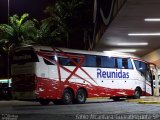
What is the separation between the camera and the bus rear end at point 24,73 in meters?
21.9

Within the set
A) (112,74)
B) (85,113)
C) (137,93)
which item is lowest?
(85,113)

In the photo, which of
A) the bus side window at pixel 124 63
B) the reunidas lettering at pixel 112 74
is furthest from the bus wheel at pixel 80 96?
the bus side window at pixel 124 63

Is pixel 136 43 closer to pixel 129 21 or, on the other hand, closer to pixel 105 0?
pixel 105 0

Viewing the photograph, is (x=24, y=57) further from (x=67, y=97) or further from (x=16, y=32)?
(x=16, y=32)

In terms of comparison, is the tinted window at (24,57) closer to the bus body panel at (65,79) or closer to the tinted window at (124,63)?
the bus body panel at (65,79)

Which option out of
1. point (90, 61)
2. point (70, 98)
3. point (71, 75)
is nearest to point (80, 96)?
point (70, 98)

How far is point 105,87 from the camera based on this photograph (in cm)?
2627

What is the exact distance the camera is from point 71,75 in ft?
78.3

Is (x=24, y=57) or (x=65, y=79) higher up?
(x=24, y=57)

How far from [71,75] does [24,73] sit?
2928mm

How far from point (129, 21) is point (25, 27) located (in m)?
29.7

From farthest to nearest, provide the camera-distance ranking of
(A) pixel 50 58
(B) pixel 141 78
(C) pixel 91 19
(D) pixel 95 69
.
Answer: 1. (C) pixel 91 19
2. (B) pixel 141 78
3. (D) pixel 95 69
4. (A) pixel 50 58

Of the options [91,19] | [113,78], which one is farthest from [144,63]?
[91,19]

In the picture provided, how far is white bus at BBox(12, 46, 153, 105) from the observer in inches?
868
